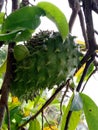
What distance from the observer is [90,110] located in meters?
0.97

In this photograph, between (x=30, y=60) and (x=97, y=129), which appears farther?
(x=97, y=129)

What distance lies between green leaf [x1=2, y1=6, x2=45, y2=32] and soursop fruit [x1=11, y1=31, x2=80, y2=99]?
0.26 ft

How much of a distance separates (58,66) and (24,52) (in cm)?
9

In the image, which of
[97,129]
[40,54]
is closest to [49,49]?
[40,54]

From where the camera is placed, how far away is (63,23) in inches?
31.8

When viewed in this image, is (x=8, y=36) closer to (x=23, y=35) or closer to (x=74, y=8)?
(x=23, y=35)

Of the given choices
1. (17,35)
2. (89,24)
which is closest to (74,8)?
(89,24)

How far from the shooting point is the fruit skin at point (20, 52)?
83cm

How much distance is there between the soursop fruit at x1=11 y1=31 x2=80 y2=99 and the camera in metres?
0.85

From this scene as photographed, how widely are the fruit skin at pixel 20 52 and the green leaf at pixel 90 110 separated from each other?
22 cm

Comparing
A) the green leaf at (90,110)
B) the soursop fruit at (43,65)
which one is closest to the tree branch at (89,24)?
the soursop fruit at (43,65)

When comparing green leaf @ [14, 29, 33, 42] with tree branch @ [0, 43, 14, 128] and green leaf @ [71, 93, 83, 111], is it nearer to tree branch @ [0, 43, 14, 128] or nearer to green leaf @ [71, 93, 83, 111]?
tree branch @ [0, 43, 14, 128]

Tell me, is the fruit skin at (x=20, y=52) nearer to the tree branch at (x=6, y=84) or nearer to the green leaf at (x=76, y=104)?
the tree branch at (x=6, y=84)

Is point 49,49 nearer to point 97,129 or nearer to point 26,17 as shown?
point 26,17
